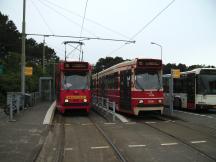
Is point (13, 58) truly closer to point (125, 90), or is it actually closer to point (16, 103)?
point (16, 103)

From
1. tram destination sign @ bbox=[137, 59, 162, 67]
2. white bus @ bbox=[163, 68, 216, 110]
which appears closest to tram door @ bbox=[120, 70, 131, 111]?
tram destination sign @ bbox=[137, 59, 162, 67]

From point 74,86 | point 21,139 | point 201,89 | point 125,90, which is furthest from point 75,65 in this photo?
point 21,139

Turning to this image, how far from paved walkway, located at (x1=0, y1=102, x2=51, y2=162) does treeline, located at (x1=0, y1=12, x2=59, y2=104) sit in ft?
9.69

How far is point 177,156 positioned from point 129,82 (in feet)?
36.6

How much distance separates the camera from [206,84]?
2614cm

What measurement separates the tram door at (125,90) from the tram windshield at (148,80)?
0.72m

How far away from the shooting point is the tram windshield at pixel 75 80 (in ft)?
77.3

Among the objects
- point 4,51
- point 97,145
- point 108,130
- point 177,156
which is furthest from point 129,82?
point 4,51

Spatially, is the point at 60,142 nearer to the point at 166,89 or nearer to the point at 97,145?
the point at 97,145

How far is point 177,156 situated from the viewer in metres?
10.8

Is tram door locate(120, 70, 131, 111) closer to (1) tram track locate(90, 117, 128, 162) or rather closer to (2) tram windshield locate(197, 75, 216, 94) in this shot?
(1) tram track locate(90, 117, 128, 162)

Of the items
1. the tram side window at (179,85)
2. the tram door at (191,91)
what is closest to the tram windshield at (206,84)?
the tram door at (191,91)

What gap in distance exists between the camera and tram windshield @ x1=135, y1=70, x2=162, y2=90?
69.5ft

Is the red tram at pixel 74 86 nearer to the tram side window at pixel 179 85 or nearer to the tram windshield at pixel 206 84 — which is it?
the tram windshield at pixel 206 84
